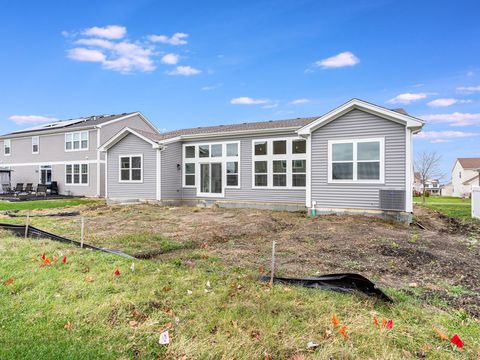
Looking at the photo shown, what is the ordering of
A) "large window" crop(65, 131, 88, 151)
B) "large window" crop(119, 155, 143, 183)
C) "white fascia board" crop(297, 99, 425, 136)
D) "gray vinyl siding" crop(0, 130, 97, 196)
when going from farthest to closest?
"large window" crop(65, 131, 88, 151), "gray vinyl siding" crop(0, 130, 97, 196), "large window" crop(119, 155, 143, 183), "white fascia board" crop(297, 99, 425, 136)

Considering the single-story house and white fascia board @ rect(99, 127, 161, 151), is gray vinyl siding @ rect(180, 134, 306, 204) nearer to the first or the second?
the single-story house

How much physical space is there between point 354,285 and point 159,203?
13.1 metres

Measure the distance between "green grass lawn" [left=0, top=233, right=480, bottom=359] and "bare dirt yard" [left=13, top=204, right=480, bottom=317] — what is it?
2.89ft

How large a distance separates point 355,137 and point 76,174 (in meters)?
21.1

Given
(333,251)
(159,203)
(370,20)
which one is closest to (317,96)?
(370,20)

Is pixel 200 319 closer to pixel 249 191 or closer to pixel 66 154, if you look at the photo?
pixel 249 191

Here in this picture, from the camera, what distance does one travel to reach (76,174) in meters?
24.2

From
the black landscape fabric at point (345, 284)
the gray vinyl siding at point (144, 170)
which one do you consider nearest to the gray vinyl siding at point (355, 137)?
the black landscape fabric at point (345, 284)

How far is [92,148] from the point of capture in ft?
76.5

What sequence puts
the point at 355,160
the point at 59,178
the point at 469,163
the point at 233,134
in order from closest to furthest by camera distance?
the point at 355,160 → the point at 233,134 → the point at 59,178 → the point at 469,163

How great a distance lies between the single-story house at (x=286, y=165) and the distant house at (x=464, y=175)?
41883 millimetres

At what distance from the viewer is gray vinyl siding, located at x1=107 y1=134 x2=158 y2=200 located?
52.7 feet

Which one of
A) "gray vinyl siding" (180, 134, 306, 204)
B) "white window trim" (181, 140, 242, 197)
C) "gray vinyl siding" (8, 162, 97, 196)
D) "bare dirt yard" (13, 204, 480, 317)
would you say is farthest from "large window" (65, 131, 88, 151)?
"bare dirt yard" (13, 204, 480, 317)

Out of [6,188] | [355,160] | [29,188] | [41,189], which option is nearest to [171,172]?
[355,160]
